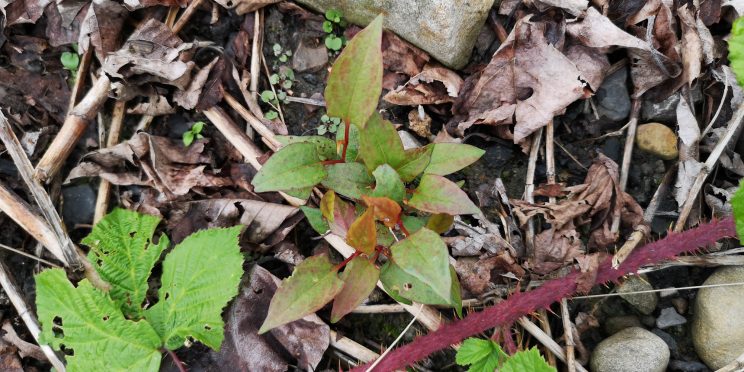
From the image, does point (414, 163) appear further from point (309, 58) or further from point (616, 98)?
point (616, 98)

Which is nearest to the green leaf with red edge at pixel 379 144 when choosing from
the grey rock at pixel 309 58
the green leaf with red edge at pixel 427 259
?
the green leaf with red edge at pixel 427 259

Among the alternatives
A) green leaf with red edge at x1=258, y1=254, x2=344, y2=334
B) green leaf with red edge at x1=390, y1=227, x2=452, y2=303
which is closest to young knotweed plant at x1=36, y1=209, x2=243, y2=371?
green leaf with red edge at x1=258, y1=254, x2=344, y2=334

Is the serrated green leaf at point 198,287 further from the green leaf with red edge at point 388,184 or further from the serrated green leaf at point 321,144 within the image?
the green leaf with red edge at point 388,184

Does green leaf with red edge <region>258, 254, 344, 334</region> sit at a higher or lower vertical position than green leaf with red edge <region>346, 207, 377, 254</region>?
lower

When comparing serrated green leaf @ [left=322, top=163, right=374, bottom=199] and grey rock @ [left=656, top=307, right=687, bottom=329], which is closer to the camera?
serrated green leaf @ [left=322, top=163, right=374, bottom=199]

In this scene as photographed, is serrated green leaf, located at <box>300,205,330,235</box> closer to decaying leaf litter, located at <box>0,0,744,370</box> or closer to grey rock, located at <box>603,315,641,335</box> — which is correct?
decaying leaf litter, located at <box>0,0,744,370</box>

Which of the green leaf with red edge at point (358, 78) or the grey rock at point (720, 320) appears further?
the grey rock at point (720, 320)

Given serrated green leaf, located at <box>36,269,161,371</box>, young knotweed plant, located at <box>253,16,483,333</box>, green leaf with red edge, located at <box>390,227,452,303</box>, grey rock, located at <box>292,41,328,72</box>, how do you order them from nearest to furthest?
green leaf with red edge, located at <box>390,227,452,303</box> → young knotweed plant, located at <box>253,16,483,333</box> → serrated green leaf, located at <box>36,269,161,371</box> → grey rock, located at <box>292,41,328,72</box>
